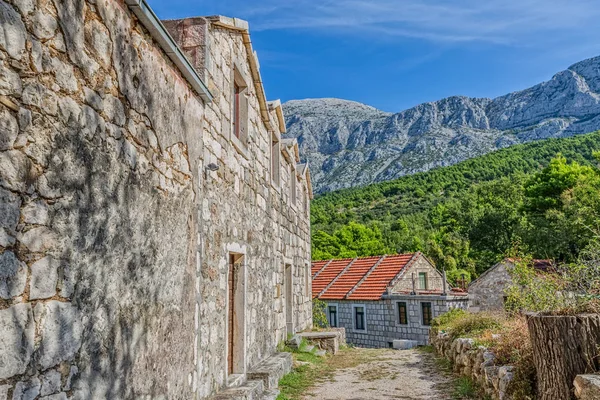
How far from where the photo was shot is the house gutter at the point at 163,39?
2.88 m

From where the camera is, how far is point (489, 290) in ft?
63.5

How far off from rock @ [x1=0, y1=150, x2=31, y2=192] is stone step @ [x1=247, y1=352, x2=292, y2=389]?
4.53 metres

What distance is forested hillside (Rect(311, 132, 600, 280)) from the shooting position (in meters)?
Result: 23.7

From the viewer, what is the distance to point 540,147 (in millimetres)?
55969

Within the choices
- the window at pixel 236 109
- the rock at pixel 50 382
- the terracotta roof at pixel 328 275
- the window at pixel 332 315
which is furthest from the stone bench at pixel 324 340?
the terracotta roof at pixel 328 275

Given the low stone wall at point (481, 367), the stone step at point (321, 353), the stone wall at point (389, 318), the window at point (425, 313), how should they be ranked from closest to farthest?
the low stone wall at point (481, 367) → the stone step at point (321, 353) → the stone wall at point (389, 318) → the window at point (425, 313)

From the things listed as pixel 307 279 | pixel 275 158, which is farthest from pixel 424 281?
pixel 275 158

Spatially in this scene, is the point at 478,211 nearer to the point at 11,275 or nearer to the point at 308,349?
the point at 308,349

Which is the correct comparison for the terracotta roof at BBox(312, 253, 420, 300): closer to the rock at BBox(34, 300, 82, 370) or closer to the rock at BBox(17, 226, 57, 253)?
the rock at BBox(34, 300, 82, 370)

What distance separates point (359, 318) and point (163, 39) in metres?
19.5

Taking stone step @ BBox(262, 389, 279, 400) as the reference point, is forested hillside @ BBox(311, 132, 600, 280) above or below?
above

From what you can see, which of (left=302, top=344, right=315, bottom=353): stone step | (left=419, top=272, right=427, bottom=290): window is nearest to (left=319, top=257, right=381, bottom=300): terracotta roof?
(left=419, top=272, right=427, bottom=290): window

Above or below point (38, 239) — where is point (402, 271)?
above

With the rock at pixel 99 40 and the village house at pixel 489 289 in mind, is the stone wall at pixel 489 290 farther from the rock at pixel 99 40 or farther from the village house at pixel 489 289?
the rock at pixel 99 40
